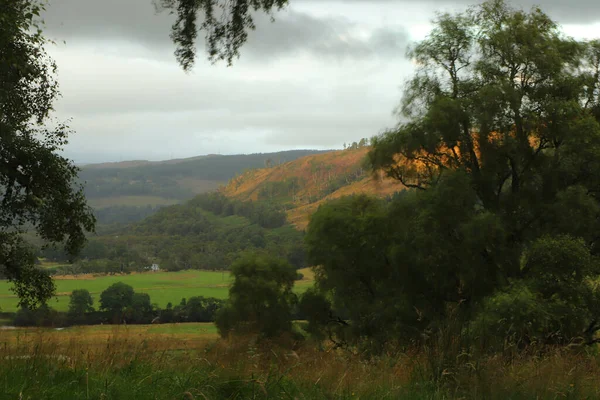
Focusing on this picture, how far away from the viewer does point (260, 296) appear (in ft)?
132

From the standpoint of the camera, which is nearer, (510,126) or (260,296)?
(510,126)

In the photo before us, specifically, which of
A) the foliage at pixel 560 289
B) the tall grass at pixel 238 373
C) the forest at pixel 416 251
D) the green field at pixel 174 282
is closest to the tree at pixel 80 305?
the forest at pixel 416 251

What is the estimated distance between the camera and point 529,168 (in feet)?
90.7

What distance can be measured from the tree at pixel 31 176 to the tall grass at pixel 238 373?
28.0ft

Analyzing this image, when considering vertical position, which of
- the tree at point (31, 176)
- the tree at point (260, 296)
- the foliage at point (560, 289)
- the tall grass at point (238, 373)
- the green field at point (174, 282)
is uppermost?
the tree at point (31, 176)

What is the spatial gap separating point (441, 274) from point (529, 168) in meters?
7.33

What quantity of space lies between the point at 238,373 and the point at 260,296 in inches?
1411

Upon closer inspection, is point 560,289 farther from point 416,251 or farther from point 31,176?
point 31,176

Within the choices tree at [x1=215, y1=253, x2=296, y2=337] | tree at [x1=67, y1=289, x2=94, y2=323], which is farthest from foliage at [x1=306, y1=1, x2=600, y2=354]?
tree at [x1=67, y1=289, x2=94, y2=323]

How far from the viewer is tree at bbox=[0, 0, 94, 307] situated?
13.2 m

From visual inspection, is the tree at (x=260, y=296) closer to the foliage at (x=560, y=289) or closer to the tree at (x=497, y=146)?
the tree at (x=497, y=146)

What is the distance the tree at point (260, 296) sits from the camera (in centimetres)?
3834

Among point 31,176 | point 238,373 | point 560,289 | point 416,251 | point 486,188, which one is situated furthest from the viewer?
point 486,188

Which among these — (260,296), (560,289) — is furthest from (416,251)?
(260,296)
